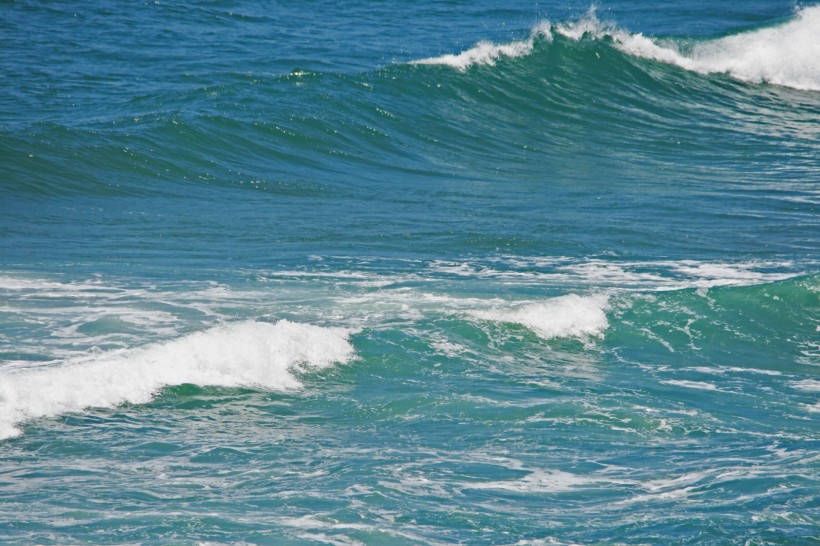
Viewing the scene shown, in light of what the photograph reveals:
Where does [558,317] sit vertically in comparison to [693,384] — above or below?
above

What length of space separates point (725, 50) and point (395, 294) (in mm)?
18303

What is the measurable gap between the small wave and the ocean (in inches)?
34.7

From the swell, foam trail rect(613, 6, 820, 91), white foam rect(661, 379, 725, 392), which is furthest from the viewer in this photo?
foam trail rect(613, 6, 820, 91)

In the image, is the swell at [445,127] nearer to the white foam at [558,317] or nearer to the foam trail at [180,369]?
the white foam at [558,317]

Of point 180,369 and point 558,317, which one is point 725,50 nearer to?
point 558,317

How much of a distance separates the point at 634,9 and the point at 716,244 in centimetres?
1925

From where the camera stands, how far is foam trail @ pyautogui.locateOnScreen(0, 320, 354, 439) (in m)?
7.10

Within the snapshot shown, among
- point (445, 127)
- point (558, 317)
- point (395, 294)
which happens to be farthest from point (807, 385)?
point (445, 127)

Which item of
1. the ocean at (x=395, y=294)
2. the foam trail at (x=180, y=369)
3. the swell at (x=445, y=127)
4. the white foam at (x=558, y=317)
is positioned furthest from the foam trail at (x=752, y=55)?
the foam trail at (x=180, y=369)

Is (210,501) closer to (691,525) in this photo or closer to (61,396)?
(61,396)

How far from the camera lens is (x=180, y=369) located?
780 centimetres

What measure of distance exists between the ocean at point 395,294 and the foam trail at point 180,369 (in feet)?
0.07

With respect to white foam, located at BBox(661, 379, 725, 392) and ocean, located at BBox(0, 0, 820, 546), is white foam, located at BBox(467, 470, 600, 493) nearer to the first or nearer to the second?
ocean, located at BBox(0, 0, 820, 546)

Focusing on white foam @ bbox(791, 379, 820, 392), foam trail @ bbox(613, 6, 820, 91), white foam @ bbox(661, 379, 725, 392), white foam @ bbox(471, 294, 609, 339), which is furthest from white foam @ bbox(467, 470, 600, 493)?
foam trail @ bbox(613, 6, 820, 91)
